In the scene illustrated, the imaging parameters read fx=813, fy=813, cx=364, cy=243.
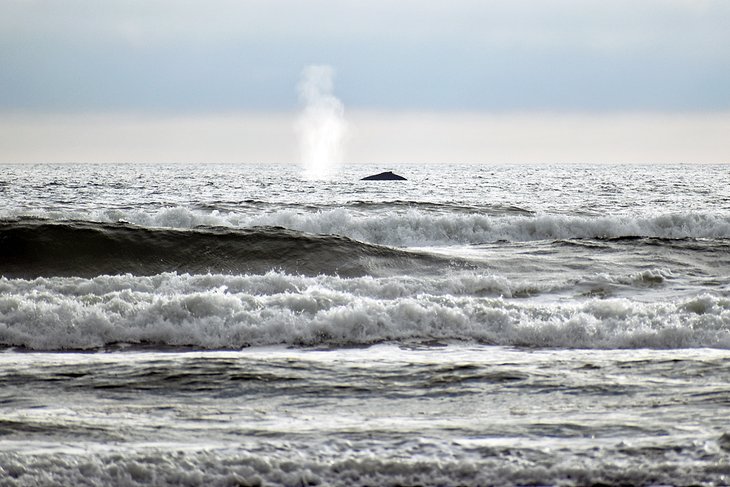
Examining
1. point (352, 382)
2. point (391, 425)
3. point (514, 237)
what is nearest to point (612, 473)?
point (391, 425)

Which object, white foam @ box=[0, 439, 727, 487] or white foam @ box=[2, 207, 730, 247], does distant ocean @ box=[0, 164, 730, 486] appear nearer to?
white foam @ box=[0, 439, 727, 487]

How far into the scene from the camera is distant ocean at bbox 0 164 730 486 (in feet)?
13.1

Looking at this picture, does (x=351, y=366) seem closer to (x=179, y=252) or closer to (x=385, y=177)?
(x=179, y=252)

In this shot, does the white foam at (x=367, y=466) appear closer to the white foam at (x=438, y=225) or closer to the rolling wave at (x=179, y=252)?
the rolling wave at (x=179, y=252)

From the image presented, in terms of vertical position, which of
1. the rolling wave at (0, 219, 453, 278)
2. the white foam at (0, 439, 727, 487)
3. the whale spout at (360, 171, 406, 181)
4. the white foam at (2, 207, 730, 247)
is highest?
the whale spout at (360, 171, 406, 181)

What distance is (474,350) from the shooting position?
7.65 metres

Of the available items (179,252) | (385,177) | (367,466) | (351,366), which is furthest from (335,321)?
(385,177)

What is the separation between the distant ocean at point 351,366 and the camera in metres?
4.01

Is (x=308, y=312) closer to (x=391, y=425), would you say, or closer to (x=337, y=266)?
(x=391, y=425)

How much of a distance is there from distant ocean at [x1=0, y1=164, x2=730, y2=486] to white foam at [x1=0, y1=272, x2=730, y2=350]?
24 millimetres

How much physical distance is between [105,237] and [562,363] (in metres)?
12.5

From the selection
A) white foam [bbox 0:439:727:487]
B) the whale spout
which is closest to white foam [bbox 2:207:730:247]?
white foam [bbox 0:439:727:487]

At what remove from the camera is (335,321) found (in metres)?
8.50

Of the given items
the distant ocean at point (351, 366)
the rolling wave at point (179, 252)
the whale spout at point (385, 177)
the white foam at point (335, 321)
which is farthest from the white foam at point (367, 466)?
the whale spout at point (385, 177)
